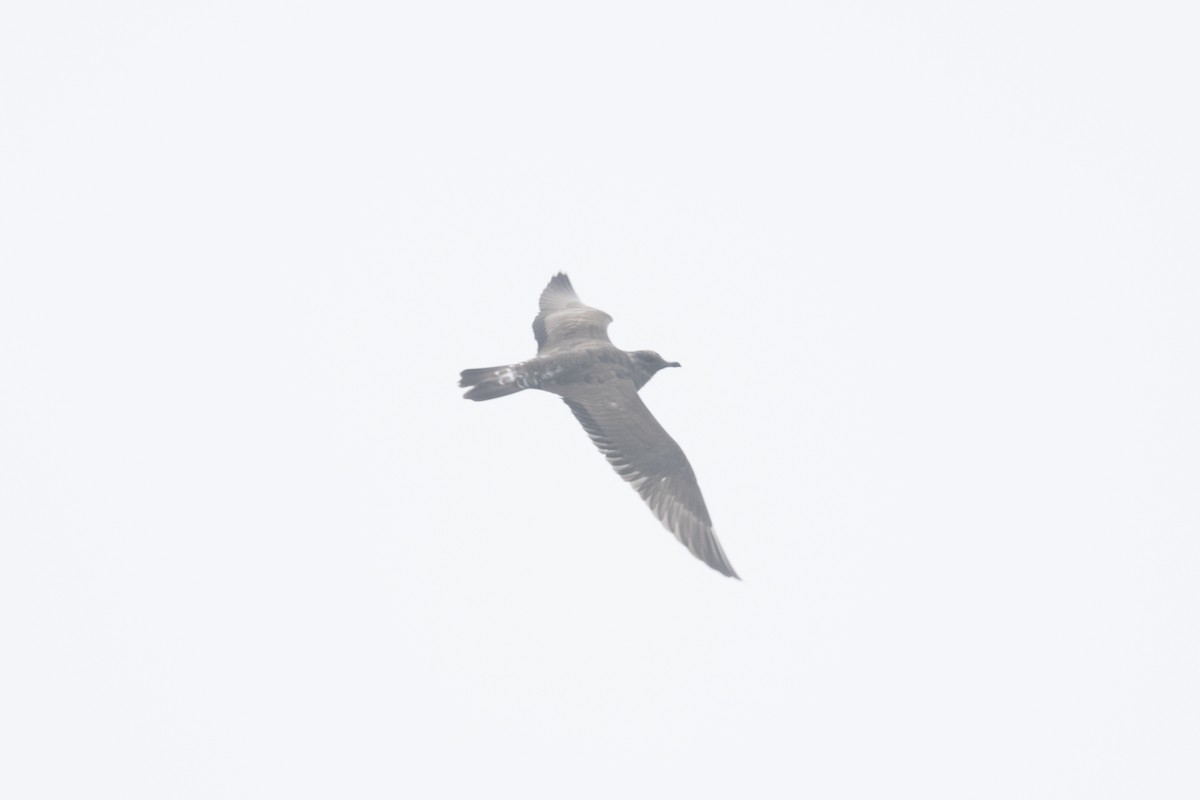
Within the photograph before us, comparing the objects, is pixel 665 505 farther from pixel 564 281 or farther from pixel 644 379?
pixel 564 281

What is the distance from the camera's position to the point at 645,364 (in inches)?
859

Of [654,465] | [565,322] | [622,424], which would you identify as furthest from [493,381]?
[565,322]

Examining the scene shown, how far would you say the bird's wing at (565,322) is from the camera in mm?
23016

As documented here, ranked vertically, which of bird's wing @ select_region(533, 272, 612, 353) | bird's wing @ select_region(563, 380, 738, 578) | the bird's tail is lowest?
bird's wing @ select_region(563, 380, 738, 578)

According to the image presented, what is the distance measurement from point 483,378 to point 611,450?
1.82 metres

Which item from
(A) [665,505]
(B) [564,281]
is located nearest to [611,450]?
(A) [665,505]

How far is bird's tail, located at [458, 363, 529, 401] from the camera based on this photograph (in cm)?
2050

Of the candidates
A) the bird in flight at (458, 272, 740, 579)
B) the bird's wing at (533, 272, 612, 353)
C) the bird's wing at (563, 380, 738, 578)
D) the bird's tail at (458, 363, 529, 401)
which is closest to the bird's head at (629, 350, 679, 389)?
the bird in flight at (458, 272, 740, 579)

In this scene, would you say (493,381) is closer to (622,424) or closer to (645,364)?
(622,424)

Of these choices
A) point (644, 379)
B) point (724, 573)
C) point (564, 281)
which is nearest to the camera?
point (724, 573)

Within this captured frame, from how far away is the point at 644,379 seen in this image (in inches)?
858

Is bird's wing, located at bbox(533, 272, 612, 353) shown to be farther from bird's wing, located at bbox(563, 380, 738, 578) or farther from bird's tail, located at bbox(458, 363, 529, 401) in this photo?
bird's wing, located at bbox(563, 380, 738, 578)

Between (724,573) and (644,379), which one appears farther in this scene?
(644,379)

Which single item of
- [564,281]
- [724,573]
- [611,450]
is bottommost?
[724,573]
